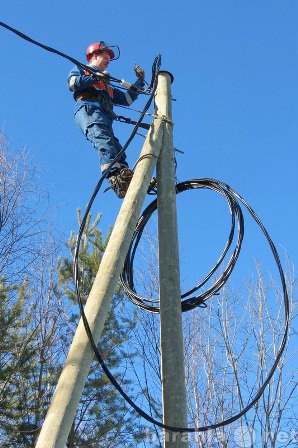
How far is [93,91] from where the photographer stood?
193 inches

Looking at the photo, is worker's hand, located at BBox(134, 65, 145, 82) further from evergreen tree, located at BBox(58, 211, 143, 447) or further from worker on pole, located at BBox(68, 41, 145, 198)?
evergreen tree, located at BBox(58, 211, 143, 447)

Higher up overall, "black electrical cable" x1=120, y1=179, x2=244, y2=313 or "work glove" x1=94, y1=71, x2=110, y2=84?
"work glove" x1=94, y1=71, x2=110, y2=84

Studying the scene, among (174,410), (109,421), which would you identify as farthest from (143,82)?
(109,421)

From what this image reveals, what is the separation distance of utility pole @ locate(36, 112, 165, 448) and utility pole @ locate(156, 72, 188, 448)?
15 centimetres

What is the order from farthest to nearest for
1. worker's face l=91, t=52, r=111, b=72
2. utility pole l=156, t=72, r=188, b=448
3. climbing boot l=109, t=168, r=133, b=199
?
worker's face l=91, t=52, r=111, b=72 → climbing boot l=109, t=168, r=133, b=199 → utility pole l=156, t=72, r=188, b=448

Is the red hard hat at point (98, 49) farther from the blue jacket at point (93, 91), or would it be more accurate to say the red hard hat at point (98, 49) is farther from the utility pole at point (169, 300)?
the utility pole at point (169, 300)

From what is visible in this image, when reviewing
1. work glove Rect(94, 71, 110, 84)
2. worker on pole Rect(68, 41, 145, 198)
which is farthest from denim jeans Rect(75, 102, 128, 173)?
work glove Rect(94, 71, 110, 84)

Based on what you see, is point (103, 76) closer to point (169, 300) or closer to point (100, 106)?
point (100, 106)

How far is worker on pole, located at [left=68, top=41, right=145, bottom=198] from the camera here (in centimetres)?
446

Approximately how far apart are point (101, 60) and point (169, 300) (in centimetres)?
292

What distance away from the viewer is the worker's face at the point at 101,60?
18.0 feet

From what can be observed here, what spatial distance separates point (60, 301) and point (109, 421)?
2102 mm

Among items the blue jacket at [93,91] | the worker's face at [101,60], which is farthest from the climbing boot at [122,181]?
the worker's face at [101,60]

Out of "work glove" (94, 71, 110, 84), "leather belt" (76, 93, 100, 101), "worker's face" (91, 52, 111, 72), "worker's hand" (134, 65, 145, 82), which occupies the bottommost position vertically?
"work glove" (94, 71, 110, 84)
